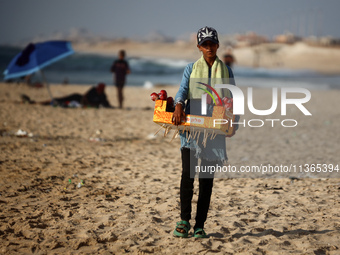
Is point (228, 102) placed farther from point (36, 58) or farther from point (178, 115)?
point (36, 58)

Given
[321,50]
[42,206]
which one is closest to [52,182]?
[42,206]

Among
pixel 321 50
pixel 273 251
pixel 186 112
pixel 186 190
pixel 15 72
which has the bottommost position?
pixel 273 251

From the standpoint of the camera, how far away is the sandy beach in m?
3.44

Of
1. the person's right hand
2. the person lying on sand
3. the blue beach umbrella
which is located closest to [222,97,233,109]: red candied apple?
the person's right hand

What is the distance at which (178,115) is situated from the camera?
9.96ft

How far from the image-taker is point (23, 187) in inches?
195

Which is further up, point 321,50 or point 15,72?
point 321,50

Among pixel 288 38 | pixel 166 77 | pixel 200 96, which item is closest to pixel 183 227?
pixel 200 96

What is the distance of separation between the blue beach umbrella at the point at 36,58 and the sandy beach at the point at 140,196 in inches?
A: 79.6

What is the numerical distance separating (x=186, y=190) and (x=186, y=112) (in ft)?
2.24

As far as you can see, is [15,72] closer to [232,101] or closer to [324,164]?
[324,164]

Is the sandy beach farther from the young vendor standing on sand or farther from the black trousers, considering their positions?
the young vendor standing on sand

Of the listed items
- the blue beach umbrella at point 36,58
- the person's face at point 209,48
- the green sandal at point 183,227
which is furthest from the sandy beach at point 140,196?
the blue beach umbrella at point 36,58

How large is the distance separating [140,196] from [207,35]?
2.44 m
